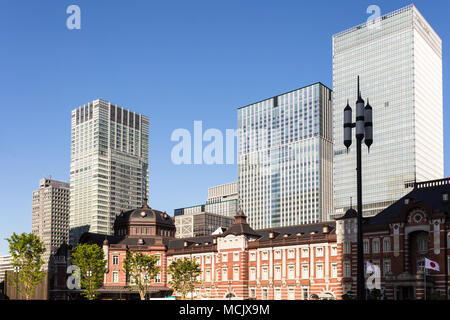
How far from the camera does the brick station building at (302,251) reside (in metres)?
75.7

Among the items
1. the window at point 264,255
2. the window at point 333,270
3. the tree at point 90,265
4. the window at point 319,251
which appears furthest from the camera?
the tree at point 90,265

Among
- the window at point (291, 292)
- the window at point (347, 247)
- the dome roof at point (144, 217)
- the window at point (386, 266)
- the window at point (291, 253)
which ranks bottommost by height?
the window at point (291, 292)

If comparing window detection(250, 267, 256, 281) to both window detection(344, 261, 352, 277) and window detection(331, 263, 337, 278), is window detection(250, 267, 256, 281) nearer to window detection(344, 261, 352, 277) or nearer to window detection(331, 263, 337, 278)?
window detection(331, 263, 337, 278)

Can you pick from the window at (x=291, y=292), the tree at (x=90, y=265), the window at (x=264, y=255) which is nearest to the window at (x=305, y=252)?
the window at (x=291, y=292)

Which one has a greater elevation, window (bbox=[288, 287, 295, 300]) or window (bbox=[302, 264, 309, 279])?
window (bbox=[302, 264, 309, 279])

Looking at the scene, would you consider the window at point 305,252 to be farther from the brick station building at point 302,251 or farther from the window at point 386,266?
the window at point 386,266

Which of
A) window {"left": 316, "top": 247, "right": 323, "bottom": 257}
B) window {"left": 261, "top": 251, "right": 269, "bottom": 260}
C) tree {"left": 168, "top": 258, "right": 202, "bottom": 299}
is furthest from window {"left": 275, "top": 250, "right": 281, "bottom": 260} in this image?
tree {"left": 168, "top": 258, "right": 202, "bottom": 299}

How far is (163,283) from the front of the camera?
11562 centimetres

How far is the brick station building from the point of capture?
2980 inches

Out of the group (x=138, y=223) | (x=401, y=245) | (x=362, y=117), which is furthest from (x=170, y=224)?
(x=362, y=117)

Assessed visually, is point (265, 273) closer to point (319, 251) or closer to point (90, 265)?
point (319, 251)

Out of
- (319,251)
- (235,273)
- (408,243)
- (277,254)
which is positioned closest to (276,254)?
(277,254)
